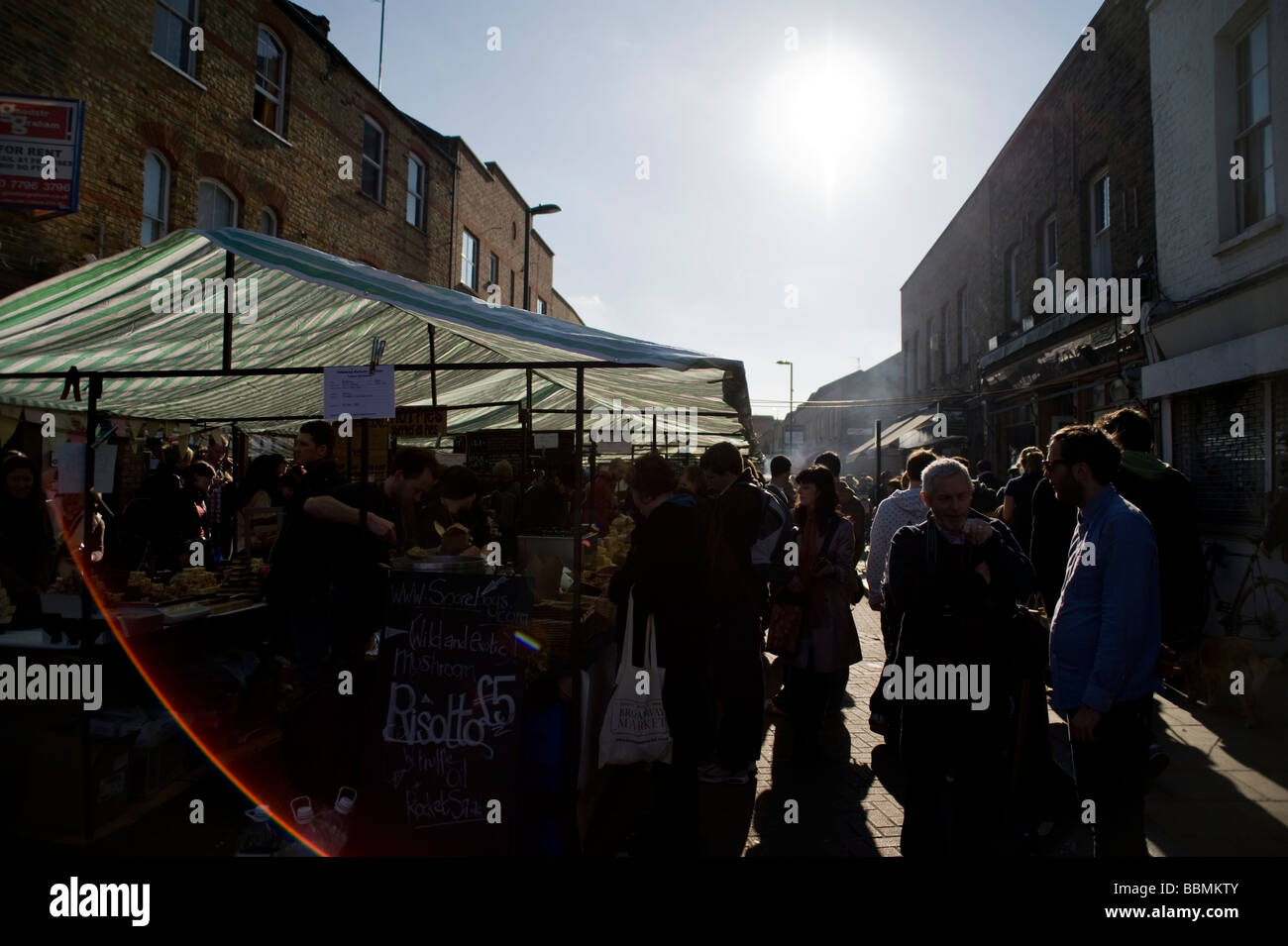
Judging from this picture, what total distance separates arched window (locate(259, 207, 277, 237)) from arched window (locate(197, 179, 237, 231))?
57cm

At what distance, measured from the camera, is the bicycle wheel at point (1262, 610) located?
280 inches

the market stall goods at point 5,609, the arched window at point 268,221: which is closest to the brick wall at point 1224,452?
the market stall goods at point 5,609

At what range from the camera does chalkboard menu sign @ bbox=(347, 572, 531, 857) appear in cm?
357

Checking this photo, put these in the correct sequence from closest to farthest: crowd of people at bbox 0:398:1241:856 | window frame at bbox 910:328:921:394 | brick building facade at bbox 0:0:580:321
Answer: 1. crowd of people at bbox 0:398:1241:856
2. brick building facade at bbox 0:0:580:321
3. window frame at bbox 910:328:921:394

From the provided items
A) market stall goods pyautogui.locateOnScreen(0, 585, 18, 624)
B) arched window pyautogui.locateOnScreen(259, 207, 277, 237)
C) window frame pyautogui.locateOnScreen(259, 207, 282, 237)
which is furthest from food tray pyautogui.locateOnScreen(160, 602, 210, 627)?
window frame pyautogui.locateOnScreen(259, 207, 282, 237)

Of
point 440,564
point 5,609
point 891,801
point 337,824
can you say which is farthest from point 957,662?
point 5,609

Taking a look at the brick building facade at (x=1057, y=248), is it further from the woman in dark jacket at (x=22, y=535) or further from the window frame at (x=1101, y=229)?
the woman in dark jacket at (x=22, y=535)

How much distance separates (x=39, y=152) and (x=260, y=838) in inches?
294

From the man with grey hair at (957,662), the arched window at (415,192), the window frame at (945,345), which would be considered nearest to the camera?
the man with grey hair at (957,662)

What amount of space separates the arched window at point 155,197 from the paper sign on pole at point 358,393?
953 cm

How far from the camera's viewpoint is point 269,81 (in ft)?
45.1

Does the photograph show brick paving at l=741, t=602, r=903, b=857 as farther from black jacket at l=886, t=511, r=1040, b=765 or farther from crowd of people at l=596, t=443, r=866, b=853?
black jacket at l=886, t=511, r=1040, b=765

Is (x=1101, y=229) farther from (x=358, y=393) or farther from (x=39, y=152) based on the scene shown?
(x=39, y=152)
